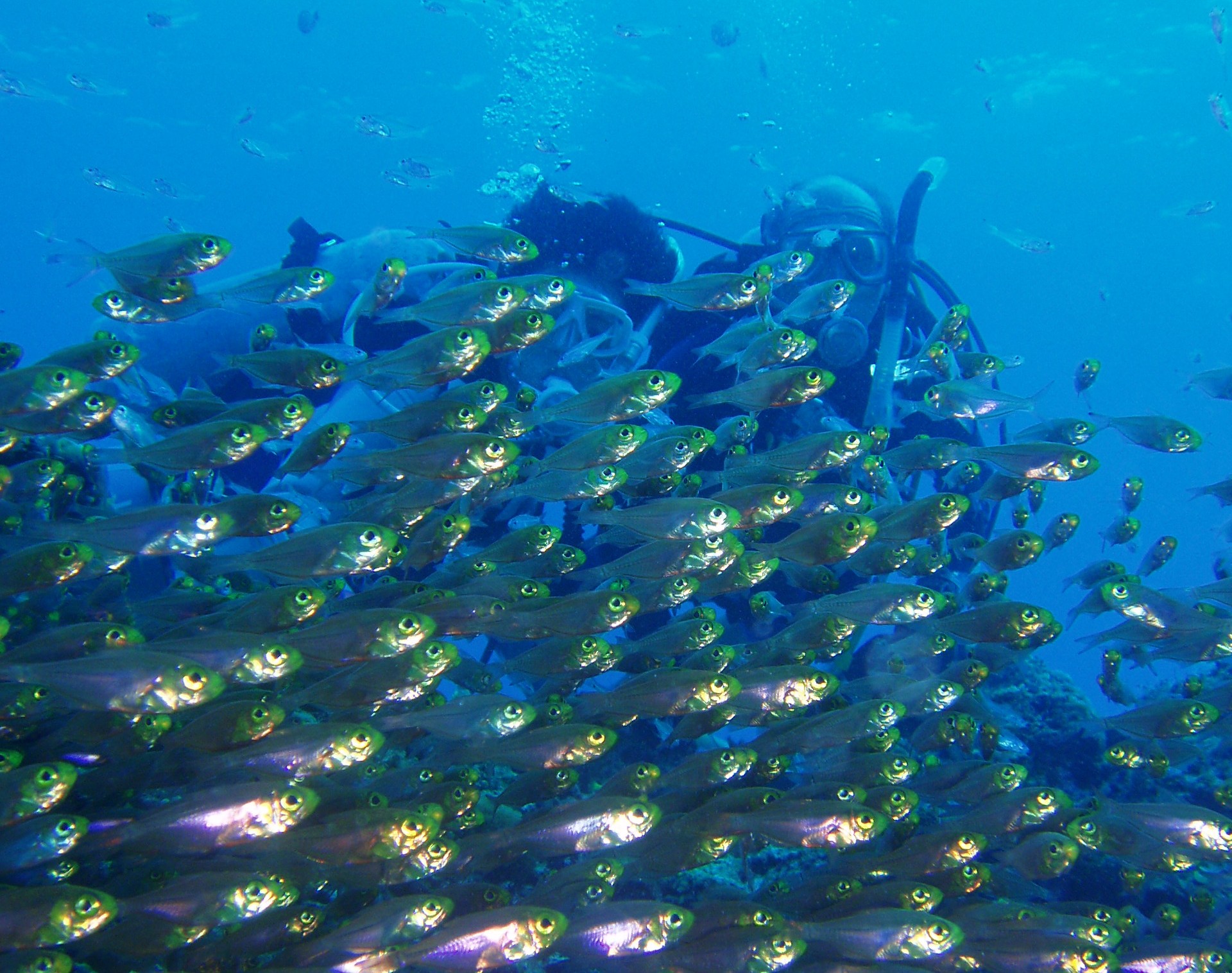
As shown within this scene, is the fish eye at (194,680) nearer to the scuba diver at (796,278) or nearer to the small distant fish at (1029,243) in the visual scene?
the scuba diver at (796,278)

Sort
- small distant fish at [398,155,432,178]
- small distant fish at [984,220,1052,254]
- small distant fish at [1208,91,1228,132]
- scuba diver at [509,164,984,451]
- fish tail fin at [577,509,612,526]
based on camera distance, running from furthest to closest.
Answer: small distant fish at [984,220,1052,254] → small distant fish at [398,155,432,178] → small distant fish at [1208,91,1228,132] → scuba diver at [509,164,984,451] → fish tail fin at [577,509,612,526]

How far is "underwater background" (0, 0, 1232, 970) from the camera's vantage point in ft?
104

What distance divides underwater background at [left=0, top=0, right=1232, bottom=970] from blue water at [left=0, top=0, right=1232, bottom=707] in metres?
0.18

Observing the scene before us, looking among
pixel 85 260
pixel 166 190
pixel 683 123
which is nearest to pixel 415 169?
pixel 166 190

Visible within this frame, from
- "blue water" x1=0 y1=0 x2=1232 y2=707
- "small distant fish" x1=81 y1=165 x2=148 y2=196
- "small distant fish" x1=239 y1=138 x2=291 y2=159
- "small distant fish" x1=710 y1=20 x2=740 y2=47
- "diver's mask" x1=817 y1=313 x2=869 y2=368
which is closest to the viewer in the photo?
"diver's mask" x1=817 y1=313 x2=869 y2=368

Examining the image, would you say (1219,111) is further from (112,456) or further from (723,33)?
(112,456)

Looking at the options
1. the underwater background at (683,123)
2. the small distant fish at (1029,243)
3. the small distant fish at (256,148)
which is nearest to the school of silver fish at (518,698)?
the underwater background at (683,123)

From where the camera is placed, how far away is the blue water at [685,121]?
33.0 meters

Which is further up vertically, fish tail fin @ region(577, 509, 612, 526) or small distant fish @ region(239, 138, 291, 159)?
small distant fish @ region(239, 138, 291, 159)

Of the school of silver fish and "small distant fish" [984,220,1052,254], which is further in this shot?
"small distant fish" [984,220,1052,254]

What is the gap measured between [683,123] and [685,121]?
1.04 ft

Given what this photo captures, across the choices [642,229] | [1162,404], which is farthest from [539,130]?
[1162,404]

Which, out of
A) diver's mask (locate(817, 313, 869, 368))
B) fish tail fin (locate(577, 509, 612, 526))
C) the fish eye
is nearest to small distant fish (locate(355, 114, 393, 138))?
diver's mask (locate(817, 313, 869, 368))

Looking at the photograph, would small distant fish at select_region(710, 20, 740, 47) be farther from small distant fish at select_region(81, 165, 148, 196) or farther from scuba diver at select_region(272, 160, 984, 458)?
small distant fish at select_region(81, 165, 148, 196)
